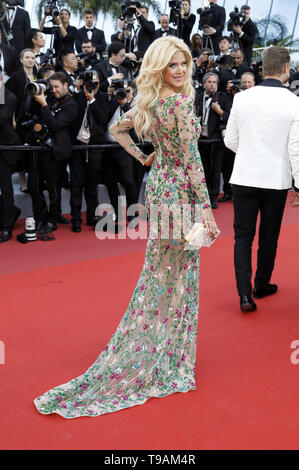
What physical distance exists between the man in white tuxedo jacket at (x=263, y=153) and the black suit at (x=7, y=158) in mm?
2640

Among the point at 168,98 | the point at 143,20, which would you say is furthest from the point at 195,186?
the point at 143,20

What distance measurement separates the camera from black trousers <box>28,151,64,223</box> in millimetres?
5875

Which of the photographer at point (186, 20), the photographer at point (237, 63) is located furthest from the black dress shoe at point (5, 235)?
the photographer at point (186, 20)

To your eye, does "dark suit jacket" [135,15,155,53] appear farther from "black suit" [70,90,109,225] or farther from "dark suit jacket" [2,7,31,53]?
"black suit" [70,90,109,225]

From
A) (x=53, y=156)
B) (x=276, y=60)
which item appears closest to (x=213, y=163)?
(x=53, y=156)

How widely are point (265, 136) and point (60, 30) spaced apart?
582cm

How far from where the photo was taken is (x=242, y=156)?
3.73 meters

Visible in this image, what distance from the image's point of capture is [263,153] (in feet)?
11.9

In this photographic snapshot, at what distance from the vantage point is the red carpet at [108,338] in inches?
93.0

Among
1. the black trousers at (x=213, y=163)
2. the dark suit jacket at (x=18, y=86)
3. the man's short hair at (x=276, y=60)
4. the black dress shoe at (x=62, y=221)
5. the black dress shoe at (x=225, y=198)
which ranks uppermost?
the man's short hair at (x=276, y=60)

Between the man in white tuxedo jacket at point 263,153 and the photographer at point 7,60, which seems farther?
the photographer at point 7,60

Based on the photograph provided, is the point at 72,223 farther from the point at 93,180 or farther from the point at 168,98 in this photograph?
the point at 168,98

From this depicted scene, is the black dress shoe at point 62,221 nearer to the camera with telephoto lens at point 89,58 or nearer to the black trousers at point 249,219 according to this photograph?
the camera with telephoto lens at point 89,58

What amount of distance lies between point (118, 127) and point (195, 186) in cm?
50
